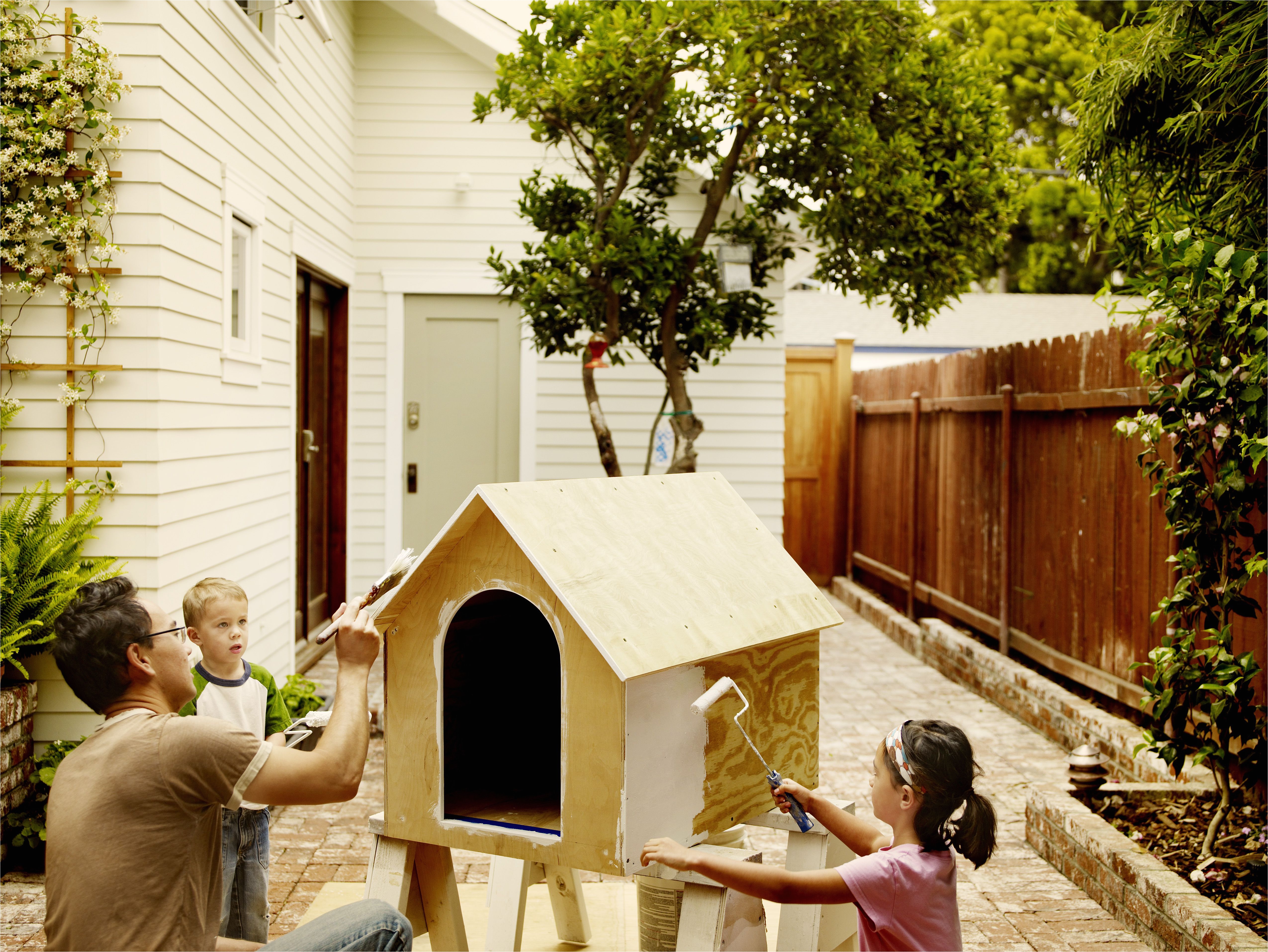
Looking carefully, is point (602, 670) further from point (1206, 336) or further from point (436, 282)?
point (436, 282)

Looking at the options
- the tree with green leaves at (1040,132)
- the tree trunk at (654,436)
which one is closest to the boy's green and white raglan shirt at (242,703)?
the tree trunk at (654,436)

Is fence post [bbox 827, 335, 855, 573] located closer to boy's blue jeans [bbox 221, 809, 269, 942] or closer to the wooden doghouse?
the wooden doghouse

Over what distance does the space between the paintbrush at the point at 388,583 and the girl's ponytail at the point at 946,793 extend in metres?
1.11

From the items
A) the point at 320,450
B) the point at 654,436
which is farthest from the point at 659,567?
the point at 320,450

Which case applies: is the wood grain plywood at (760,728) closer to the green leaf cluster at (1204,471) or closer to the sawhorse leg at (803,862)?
the sawhorse leg at (803,862)

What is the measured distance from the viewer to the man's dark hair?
2.03m

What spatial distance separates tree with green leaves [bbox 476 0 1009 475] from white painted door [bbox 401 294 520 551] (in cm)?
138

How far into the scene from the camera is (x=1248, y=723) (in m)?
3.52

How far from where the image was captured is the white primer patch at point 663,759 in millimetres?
2271

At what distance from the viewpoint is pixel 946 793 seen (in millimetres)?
2230

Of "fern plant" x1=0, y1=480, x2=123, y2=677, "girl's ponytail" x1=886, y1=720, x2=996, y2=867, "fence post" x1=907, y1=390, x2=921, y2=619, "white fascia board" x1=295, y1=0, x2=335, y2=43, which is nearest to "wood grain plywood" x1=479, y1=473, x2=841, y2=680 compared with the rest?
"girl's ponytail" x1=886, y1=720, x2=996, y2=867

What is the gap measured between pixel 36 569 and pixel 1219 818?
13.8 ft

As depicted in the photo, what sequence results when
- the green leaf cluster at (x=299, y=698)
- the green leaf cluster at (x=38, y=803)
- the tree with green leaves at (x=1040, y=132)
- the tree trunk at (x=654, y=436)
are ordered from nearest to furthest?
1. the green leaf cluster at (x=38, y=803)
2. the green leaf cluster at (x=299, y=698)
3. the tree trunk at (x=654, y=436)
4. the tree with green leaves at (x=1040, y=132)

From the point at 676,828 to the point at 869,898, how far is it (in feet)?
1.44
